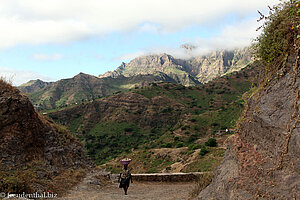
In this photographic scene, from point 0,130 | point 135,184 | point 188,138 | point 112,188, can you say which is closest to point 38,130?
point 0,130

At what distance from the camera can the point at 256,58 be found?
5570mm

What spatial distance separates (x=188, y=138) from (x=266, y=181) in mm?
43477

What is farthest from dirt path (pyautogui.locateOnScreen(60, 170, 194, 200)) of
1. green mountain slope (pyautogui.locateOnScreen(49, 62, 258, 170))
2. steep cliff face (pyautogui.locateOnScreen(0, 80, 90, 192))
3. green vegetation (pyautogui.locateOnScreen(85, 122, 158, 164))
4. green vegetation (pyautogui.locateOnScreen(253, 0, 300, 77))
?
green vegetation (pyautogui.locateOnScreen(85, 122, 158, 164))

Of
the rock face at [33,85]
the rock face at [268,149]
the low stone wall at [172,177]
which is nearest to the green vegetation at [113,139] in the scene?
the low stone wall at [172,177]

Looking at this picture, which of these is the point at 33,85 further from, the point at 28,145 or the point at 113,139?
the point at 28,145

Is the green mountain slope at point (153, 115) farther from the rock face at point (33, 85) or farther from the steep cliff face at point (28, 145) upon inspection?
the rock face at point (33, 85)

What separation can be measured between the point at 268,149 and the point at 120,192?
7.51 m

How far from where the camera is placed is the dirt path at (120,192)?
725cm

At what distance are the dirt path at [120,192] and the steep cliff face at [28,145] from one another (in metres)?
1.32

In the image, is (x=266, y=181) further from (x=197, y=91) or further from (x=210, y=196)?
(x=197, y=91)

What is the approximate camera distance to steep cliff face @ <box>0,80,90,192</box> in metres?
8.14

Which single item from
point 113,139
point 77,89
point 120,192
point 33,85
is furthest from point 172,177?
point 33,85

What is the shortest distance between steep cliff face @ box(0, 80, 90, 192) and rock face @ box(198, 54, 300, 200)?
6.34 metres

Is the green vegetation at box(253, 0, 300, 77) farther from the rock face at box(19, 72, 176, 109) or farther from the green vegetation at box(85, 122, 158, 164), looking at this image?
the rock face at box(19, 72, 176, 109)
